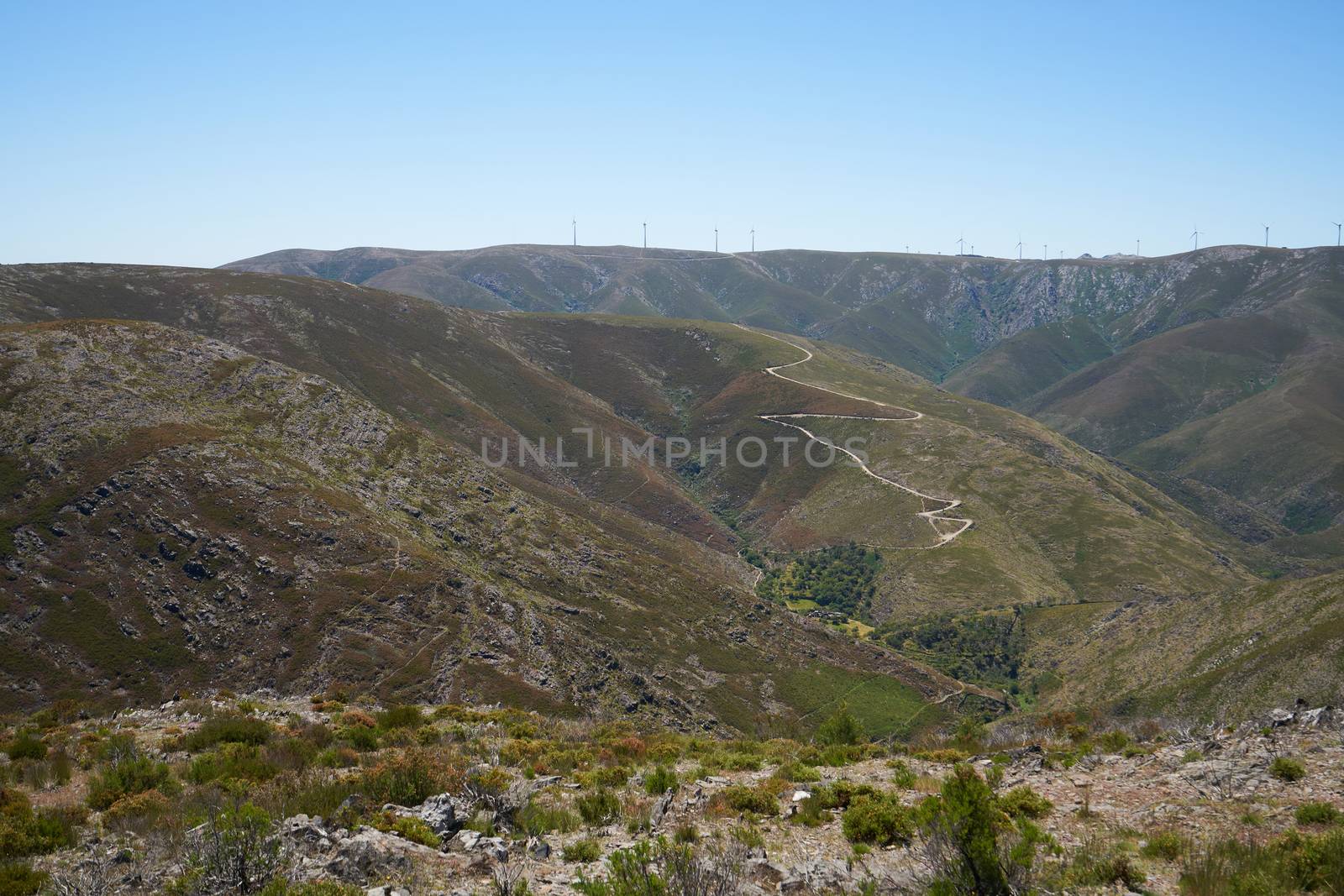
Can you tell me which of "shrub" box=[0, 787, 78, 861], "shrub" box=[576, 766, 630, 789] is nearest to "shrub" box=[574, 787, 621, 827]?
"shrub" box=[576, 766, 630, 789]

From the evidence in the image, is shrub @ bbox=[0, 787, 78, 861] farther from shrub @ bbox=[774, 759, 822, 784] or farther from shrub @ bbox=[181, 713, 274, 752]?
shrub @ bbox=[774, 759, 822, 784]

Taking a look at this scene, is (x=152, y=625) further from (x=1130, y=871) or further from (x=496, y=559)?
(x=1130, y=871)

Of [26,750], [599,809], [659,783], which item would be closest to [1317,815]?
[659,783]

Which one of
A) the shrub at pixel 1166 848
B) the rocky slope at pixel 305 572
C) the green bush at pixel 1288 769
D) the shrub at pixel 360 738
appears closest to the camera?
the shrub at pixel 1166 848

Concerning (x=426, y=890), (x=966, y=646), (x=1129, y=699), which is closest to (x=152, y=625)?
(x=426, y=890)

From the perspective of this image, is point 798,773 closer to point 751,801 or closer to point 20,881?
point 751,801

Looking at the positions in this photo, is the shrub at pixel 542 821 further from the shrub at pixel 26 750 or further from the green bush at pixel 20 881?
the shrub at pixel 26 750

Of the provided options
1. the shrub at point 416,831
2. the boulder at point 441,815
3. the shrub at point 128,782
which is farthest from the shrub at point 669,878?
the shrub at point 128,782
